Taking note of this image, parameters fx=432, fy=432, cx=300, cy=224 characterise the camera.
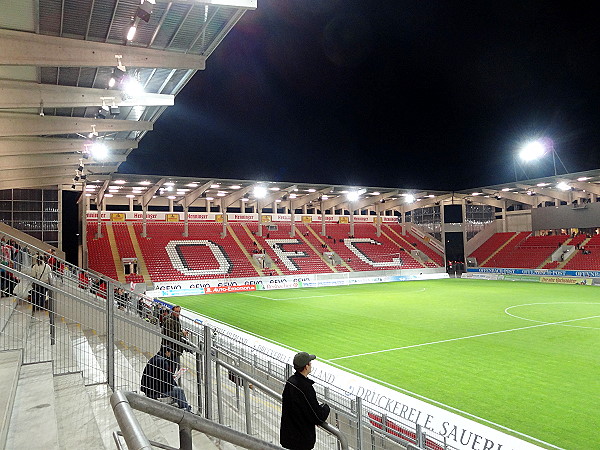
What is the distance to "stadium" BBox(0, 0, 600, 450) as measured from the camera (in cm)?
606

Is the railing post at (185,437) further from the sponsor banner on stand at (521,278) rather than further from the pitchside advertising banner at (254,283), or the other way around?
the sponsor banner on stand at (521,278)

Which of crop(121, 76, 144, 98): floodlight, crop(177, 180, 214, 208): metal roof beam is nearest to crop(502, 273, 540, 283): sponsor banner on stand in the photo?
crop(177, 180, 214, 208): metal roof beam

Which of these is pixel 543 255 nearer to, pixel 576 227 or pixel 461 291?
pixel 576 227

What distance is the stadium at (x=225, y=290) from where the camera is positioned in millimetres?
6059

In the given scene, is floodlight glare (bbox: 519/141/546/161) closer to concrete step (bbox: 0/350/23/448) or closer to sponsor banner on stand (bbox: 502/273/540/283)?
sponsor banner on stand (bbox: 502/273/540/283)

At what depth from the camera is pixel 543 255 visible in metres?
43.3

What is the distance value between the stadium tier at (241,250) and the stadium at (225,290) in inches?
9.3

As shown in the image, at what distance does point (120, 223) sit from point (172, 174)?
12597 millimetres

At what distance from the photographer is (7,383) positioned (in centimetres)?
484

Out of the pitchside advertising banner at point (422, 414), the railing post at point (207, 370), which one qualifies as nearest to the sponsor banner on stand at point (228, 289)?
the pitchside advertising banner at point (422, 414)

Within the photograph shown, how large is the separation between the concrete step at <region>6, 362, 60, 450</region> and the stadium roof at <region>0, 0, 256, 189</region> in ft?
21.5

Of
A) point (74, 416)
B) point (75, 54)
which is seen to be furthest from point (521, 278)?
point (74, 416)

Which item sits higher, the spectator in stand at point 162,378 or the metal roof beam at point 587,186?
the metal roof beam at point 587,186

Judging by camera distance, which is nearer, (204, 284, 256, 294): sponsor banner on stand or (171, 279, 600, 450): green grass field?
(171, 279, 600, 450): green grass field
